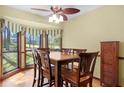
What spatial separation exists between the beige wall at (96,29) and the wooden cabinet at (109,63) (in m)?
0.17

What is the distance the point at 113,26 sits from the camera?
3.00m

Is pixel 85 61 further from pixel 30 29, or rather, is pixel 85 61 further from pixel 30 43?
pixel 30 43

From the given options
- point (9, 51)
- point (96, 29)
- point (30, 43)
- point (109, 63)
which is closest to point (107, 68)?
point (109, 63)

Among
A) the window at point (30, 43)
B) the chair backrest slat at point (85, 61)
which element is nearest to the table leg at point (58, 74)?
the chair backrest slat at point (85, 61)

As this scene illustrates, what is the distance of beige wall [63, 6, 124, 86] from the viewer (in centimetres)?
283

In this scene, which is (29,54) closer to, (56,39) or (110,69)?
(56,39)

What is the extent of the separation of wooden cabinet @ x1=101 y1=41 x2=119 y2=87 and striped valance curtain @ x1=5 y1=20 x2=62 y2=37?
1.92 metres

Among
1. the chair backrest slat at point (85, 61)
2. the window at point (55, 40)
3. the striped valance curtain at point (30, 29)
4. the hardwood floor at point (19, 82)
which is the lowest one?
the hardwood floor at point (19, 82)

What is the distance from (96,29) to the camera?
3455 mm

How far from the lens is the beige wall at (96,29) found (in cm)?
283

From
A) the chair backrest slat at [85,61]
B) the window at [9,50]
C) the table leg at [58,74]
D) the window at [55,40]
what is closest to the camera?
the chair backrest slat at [85,61]

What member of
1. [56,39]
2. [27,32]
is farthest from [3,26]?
[56,39]

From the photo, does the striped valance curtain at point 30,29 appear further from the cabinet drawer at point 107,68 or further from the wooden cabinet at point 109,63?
the cabinet drawer at point 107,68
